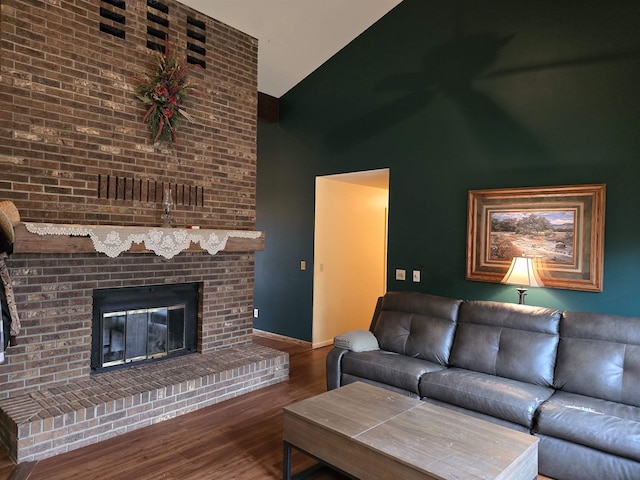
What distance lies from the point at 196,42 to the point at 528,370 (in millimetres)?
4153

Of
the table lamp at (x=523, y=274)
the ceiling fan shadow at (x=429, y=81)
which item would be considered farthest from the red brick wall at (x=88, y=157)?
the table lamp at (x=523, y=274)

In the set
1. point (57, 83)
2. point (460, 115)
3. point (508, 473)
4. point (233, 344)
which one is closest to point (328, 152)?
point (460, 115)

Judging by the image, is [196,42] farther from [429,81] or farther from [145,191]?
[429,81]

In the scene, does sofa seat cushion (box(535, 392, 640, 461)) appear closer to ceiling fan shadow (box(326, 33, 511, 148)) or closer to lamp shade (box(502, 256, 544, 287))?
lamp shade (box(502, 256, 544, 287))

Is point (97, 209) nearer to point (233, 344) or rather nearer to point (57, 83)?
point (57, 83)

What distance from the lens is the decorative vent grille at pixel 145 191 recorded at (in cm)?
362

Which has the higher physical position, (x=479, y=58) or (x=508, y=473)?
(x=479, y=58)

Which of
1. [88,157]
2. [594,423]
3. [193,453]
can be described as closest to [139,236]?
[88,157]

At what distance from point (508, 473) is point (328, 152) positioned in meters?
4.15

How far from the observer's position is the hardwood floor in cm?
264

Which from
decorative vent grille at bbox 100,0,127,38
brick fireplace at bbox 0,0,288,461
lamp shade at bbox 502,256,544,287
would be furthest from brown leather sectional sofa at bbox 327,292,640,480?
decorative vent grille at bbox 100,0,127,38

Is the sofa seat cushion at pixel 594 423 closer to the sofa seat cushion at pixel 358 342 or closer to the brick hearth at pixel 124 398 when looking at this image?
the sofa seat cushion at pixel 358 342

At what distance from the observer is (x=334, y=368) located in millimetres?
3789

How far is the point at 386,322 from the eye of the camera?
403 centimetres
